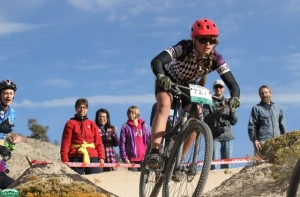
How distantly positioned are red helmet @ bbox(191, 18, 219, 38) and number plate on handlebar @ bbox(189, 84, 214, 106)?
2.04ft

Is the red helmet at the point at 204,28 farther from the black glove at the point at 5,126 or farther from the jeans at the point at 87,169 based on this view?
A: the jeans at the point at 87,169

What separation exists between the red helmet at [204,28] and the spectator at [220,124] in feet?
11.5

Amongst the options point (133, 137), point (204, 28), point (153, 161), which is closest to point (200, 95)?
point (204, 28)

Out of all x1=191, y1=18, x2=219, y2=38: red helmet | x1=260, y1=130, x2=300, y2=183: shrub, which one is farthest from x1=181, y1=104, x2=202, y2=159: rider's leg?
x1=260, y1=130, x2=300, y2=183: shrub

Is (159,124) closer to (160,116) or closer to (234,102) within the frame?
(160,116)

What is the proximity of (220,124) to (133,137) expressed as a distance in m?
2.13

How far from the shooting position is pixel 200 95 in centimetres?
696

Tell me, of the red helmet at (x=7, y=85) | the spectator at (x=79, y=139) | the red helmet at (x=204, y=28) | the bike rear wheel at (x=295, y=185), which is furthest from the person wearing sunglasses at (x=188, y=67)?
the spectator at (x=79, y=139)

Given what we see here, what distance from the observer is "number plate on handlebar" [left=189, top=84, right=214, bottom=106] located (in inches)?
273

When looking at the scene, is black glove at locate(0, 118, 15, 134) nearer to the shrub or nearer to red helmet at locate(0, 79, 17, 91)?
red helmet at locate(0, 79, 17, 91)

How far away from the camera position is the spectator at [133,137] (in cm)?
1259

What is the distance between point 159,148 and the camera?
7461 mm

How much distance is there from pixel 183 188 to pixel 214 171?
576 centimetres

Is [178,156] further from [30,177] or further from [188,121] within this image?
[30,177]
